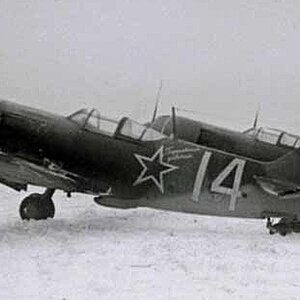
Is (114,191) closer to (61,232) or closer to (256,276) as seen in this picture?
(61,232)

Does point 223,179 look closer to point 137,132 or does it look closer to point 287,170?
point 287,170

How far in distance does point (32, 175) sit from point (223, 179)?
2186 millimetres

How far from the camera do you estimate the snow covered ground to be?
453 centimetres

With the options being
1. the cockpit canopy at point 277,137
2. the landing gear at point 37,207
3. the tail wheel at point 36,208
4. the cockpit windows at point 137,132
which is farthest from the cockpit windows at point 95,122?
the cockpit canopy at point 277,137

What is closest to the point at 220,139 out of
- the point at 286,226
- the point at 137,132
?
the point at 137,132

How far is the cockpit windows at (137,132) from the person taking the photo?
767 cm

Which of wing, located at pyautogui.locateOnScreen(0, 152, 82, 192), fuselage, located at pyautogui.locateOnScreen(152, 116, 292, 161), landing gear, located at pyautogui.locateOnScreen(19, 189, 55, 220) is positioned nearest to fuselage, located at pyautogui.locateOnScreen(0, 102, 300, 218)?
wing, located at pyautogui.locateOnScreen(0, 152, 82, 192)

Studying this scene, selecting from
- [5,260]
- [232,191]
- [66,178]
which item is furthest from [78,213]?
[5,260]

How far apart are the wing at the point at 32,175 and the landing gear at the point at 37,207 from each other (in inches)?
7.7

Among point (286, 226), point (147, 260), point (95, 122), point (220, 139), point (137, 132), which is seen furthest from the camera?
point (220, 139)

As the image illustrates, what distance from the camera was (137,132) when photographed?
25.3 feet

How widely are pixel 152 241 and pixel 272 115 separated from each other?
10.1 meters

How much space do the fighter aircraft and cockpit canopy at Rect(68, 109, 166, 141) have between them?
0.04 feet

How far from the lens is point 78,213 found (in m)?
9.09
